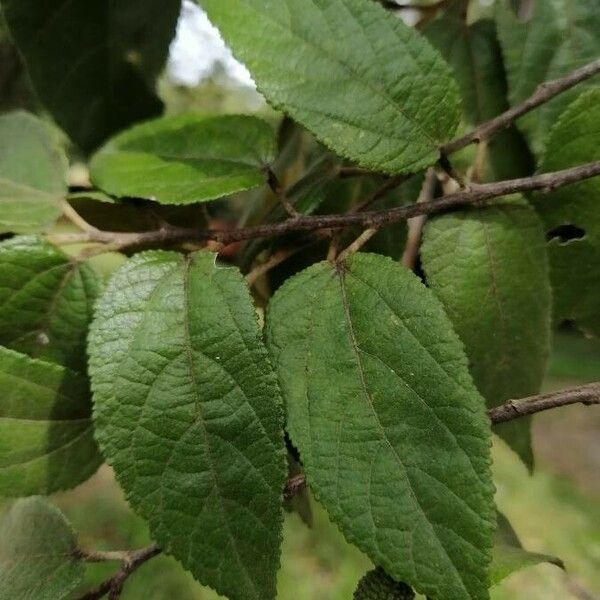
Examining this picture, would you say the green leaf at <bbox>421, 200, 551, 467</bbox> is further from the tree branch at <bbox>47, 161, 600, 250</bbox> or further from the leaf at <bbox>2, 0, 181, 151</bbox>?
the leaf at <bbox>2, 0, 181, 151</bbox>

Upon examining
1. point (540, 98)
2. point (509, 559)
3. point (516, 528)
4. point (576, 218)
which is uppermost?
point (540, 98)

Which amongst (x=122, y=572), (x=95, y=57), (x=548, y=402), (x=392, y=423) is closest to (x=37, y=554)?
(x=122, y=572)

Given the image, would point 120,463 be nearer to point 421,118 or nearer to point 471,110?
point 421,118

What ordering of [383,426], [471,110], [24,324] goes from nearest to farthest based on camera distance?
[383,426], [24,324], [471,110]

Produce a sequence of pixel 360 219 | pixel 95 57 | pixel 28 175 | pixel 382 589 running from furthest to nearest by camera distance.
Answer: pixel 95 57, pixel 28 175, pixel 360 219, pixel 382 589

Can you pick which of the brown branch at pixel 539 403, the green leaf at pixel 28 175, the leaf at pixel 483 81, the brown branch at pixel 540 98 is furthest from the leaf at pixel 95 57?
the brown branch at pixel 539 403

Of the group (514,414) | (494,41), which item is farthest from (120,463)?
(494,41)

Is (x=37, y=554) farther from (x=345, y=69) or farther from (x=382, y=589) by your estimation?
(x=345, y=69)
